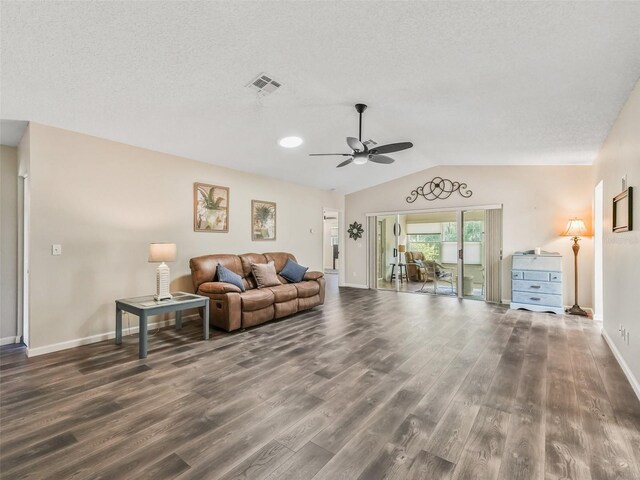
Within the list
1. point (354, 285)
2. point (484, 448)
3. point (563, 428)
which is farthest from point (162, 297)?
point (354, 285)

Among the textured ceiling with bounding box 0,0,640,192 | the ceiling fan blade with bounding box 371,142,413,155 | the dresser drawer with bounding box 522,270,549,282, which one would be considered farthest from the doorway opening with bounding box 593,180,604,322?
the ceiling fan blade with bounding box 371,142,413,155

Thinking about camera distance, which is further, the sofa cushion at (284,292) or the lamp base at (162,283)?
the sofa cushion at (284,292)

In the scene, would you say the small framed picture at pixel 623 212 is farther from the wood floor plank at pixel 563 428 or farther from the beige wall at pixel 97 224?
the beige wall at pixel 97 224

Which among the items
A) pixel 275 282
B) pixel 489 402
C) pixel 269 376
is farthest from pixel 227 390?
pixel 275 282

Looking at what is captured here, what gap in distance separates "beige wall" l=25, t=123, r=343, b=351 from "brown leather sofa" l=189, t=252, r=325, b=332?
1.29 feet

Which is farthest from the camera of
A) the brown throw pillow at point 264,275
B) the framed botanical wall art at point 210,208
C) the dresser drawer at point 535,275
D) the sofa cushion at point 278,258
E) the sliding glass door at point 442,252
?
the sliding glass door at point 442,252

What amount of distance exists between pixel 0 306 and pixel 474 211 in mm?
7744

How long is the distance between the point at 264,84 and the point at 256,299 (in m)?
2.70

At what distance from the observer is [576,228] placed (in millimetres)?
5152

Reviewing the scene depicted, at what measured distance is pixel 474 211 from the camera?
648 centimetres

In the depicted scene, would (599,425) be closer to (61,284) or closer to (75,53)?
(75,53)

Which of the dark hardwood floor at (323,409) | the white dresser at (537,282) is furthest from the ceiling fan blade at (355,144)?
the white dresser at (537,282)

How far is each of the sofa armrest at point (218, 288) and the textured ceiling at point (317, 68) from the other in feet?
6.46

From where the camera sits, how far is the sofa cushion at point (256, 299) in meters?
4.16
